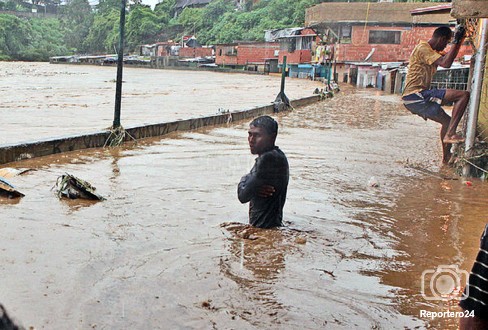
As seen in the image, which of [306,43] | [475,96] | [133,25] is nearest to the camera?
[475,96]

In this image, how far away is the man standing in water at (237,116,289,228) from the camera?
426cm

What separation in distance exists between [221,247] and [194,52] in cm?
7719

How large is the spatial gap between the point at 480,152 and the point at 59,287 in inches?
223

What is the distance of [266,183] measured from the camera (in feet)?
14.2

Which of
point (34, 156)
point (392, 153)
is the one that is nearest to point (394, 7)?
point (392, 153)

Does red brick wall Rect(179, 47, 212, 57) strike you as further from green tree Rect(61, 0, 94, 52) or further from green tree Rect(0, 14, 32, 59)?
green tree Rect(61, 0, 94, 52)

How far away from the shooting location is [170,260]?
3.77m

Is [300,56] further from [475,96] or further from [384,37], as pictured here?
[475,96]

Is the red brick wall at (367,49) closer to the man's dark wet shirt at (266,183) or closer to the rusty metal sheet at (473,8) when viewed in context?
the rusty metal sheet at (473,8)

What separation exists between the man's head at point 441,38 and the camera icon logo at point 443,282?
173 inches

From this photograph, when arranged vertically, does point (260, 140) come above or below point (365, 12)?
below

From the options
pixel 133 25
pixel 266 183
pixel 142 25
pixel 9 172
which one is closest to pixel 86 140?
pixel 9 172

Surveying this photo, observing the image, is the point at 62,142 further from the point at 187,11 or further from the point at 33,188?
the point at 187,11

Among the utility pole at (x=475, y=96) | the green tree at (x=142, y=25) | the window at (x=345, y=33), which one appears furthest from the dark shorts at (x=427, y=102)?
the green tree at (x=142, y=25)
